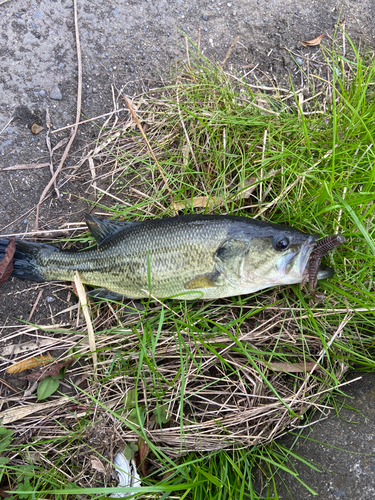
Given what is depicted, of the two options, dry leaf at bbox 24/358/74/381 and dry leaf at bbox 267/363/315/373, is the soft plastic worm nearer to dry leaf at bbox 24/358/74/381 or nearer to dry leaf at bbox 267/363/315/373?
dry leaf at bbox 267/363/315/373

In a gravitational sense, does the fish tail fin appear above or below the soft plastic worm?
below

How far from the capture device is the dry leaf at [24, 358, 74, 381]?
140 inches

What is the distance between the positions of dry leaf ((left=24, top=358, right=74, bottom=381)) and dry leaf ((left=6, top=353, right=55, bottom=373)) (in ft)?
0.26

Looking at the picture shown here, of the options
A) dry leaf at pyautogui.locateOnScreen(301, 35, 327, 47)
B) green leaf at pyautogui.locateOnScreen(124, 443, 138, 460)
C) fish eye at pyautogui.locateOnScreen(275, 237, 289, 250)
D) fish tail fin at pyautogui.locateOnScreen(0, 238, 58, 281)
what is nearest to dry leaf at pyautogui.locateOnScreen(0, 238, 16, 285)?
fish tail fin at pyautogui.locateOnScreen(0, 238, 58, 281)

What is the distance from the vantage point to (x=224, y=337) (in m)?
3.51

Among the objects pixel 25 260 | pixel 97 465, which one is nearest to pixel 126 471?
pixel 97 465

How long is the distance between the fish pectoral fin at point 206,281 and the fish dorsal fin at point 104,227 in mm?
971

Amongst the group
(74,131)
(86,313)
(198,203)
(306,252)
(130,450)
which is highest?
(74,131)

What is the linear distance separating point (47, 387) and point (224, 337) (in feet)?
6.73

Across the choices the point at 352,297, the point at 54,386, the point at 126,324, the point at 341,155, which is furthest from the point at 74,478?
the point at 341,155

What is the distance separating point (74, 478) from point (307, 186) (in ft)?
13.2

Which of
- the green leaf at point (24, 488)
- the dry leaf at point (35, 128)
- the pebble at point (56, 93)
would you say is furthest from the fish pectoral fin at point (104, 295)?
the pebble at point (56, 93)

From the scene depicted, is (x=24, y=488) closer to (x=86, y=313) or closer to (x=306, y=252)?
(x=86, y=313)

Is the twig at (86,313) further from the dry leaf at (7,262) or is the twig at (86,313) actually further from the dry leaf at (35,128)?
the dry leaf at (35,128)
